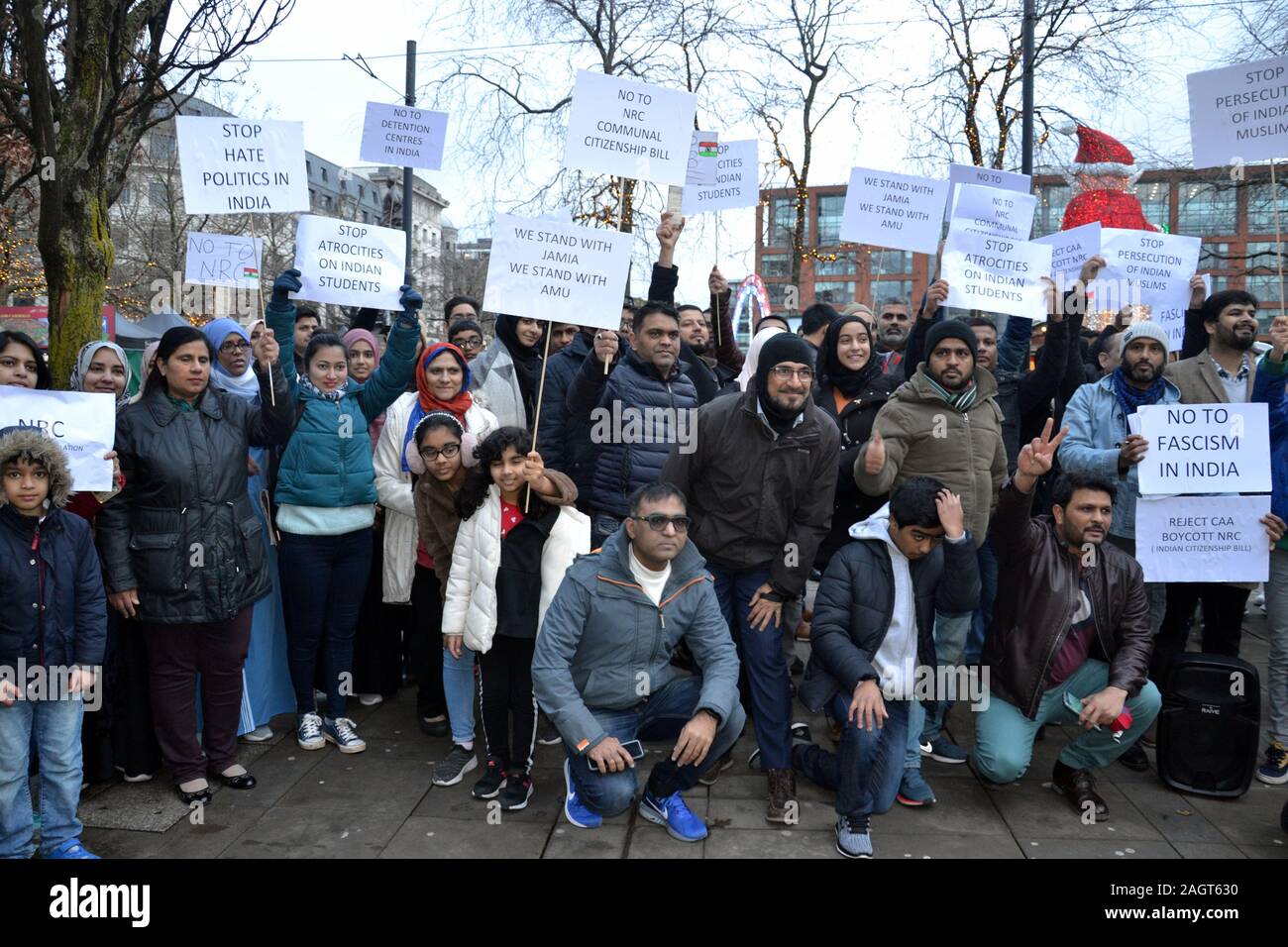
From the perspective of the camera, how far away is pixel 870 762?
387cm

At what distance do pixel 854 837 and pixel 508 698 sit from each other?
5.47 feet

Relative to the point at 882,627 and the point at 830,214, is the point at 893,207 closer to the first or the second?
the point at 882,627

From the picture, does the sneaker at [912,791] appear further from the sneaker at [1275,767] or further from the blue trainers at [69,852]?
the blue trainers at [69,852]

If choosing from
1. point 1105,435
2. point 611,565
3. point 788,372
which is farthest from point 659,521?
point 1105,435

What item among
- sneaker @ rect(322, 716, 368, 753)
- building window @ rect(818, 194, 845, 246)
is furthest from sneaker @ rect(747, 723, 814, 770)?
building window @ rect(818, 194, 845, 246)

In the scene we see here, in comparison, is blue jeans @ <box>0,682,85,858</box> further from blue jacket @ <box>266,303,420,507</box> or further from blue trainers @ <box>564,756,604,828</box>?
blue trainers @ <box>564,756,604,828</box>

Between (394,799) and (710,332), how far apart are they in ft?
13.6

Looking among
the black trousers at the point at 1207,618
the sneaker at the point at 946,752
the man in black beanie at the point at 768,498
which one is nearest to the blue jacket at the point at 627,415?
the man in black beanie at the point at 768,498

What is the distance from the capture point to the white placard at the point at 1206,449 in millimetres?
4535

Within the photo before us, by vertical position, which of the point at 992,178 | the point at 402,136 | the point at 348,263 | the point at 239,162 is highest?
the point at 402,136

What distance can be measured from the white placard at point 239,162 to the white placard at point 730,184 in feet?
9.66

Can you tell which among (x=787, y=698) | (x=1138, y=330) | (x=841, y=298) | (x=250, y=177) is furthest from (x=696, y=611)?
(x=841, y=298)

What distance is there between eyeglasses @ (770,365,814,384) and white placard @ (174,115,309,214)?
274 cm

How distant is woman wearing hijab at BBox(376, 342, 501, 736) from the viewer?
5012 mm
